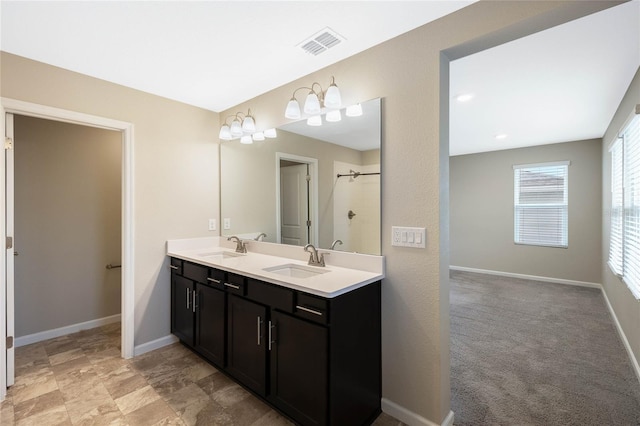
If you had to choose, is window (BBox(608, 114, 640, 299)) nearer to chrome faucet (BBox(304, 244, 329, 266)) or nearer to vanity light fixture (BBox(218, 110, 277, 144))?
chrome faucet (BBox(304, 244, 329, 266))

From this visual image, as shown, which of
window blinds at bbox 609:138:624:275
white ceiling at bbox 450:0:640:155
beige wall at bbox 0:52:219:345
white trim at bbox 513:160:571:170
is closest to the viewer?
white ceiling at bbox 450:0:640:155

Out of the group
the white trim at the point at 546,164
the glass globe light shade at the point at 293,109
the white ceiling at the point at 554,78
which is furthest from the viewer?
the white trim at the point at 546,164

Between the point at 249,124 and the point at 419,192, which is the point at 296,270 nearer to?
the point at 419,192

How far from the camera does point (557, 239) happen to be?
5.26 m

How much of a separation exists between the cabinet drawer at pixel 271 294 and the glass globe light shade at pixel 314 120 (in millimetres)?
1317

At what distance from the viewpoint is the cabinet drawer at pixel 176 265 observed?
2.75 meters

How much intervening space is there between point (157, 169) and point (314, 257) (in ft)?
5.78

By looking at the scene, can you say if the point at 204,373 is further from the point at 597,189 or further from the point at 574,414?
the point at 597,189

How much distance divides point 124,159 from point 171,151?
41 cm

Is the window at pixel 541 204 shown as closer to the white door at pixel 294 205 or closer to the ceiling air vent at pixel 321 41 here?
the white door at pixel 294 205

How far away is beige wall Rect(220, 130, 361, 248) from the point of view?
2361 mm

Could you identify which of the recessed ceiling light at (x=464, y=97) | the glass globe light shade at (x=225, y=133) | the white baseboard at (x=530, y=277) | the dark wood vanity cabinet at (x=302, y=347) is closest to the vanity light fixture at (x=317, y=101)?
the glass globe light shade at (x=225, y=133)


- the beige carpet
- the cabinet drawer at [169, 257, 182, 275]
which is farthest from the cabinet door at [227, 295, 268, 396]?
the beige carpet

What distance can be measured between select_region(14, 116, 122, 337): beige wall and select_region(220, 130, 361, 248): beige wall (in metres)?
1.40
